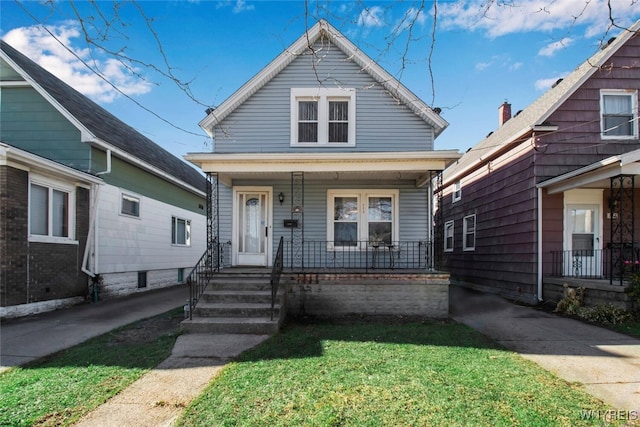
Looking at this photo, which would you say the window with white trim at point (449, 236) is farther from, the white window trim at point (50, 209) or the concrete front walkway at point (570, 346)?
the white window trim at point (50, 209)

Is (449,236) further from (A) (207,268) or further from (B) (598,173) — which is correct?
(A) (207,268)

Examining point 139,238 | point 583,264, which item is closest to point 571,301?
point 583,264

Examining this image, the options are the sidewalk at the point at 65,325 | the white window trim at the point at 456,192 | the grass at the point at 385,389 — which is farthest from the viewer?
the white window trim at the point at 456,192

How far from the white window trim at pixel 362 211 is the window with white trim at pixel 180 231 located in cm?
826

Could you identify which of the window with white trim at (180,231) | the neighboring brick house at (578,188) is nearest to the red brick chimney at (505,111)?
the neighboring brick house at (578,188)

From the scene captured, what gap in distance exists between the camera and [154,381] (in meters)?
4.17

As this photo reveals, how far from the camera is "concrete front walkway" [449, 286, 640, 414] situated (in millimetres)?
4043

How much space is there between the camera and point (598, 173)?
801 centimetres

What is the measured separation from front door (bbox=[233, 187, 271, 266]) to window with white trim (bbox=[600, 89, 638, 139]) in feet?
30.0

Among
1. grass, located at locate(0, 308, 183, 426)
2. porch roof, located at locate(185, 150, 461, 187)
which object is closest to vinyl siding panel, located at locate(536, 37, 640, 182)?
porch roof, located at locate(185, 150, 461, 187)

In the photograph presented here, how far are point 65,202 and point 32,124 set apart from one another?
2508 millimetres

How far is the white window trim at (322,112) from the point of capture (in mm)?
9688

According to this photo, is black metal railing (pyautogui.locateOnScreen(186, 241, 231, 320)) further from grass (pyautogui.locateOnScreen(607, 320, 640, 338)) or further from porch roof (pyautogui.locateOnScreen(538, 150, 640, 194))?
porch roof (pyautogui.locateOnScreen(538, 150, 640, 194))

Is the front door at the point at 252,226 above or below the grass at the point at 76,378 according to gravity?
above
